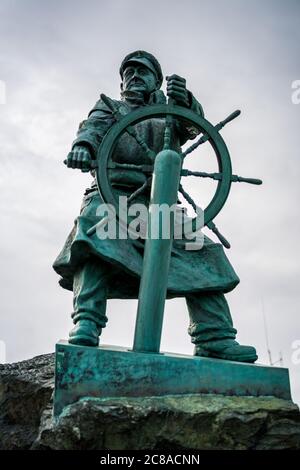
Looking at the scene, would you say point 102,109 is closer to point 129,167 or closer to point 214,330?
point 129,167

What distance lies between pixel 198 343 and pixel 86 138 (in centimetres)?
142

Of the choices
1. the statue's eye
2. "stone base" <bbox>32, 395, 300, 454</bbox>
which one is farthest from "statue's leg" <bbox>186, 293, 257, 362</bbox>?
the statue's eye

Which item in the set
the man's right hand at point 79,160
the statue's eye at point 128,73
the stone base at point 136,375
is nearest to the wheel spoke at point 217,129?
the man's right hand at point 79,160

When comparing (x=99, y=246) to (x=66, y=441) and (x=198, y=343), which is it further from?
(x=66, y=441)

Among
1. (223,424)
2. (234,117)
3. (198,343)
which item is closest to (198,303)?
(198,343)

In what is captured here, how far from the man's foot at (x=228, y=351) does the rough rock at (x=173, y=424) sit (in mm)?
339

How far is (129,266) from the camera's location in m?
2.96

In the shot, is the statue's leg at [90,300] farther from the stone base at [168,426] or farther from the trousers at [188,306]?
the stone base at [168,426]

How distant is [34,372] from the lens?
3135mm

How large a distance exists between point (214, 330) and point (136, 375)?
774 mm

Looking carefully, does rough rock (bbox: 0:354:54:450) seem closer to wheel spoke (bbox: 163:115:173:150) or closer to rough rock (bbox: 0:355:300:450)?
rough rock (bbox: 0:355:300:450)

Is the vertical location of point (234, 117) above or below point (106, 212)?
above

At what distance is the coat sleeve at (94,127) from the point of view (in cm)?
325

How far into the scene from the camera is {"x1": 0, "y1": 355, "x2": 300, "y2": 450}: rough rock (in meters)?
2.23
